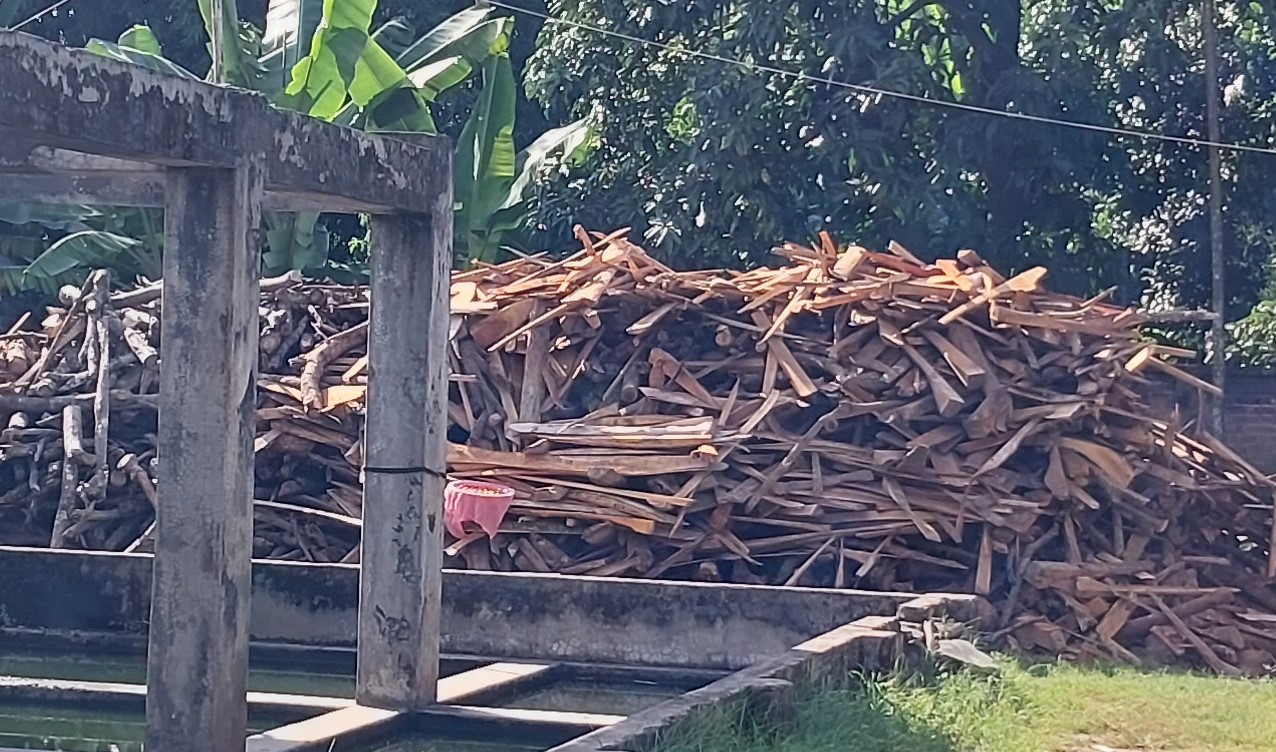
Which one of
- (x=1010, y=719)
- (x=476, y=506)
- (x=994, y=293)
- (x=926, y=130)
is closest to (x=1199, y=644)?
(x=994, y=293)

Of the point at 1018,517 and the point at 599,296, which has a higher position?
the point at 599,296

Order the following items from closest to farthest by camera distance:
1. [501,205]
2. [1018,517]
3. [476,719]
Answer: [476,719], [1018,517], [501,205]

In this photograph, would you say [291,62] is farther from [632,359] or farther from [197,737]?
[197,737]

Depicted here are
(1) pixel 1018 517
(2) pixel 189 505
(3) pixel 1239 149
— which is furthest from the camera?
(3) pixel 1239 149

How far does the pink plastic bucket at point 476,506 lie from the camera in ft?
35.1

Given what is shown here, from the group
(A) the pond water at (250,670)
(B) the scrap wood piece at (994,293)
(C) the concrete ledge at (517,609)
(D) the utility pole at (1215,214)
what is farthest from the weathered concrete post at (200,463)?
(D) the utility pole at (1215,214)

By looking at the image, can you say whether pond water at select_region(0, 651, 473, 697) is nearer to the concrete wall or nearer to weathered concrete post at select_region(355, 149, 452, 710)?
weathered concrete post at select_region(355, 149, 452, 710)

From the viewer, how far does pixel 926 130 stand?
52.3ft

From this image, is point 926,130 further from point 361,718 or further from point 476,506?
point 361,718

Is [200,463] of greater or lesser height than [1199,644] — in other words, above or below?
above

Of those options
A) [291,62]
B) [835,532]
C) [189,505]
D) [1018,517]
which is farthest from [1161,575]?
[291,62]

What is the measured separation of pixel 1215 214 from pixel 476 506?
28.2 ft

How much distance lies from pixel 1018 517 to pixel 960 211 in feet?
18.1

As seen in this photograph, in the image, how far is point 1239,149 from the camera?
51.3 feet
